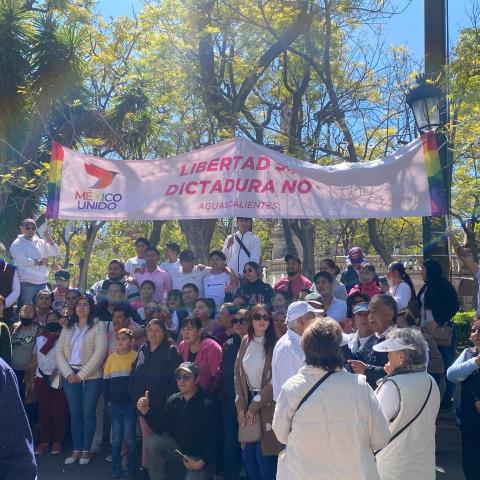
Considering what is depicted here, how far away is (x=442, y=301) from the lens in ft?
24.6

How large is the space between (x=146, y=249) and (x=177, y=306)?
149 centimetres

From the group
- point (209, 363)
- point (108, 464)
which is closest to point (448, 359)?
point (209, 363)

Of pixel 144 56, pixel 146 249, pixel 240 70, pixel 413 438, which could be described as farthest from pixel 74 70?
pixel 413 438

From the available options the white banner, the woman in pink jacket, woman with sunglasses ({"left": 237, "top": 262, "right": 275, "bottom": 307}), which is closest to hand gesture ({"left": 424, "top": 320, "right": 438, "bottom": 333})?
the white banner

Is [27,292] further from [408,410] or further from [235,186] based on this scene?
[408,410]

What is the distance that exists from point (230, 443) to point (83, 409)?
2.02 m

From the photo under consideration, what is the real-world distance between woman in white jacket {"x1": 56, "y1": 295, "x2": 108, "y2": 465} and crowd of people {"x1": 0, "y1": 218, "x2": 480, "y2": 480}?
0.6 inches

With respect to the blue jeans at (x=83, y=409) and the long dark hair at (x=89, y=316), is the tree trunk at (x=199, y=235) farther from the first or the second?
the blue jeans at (x=83, y=409)

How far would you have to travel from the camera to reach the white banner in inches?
287

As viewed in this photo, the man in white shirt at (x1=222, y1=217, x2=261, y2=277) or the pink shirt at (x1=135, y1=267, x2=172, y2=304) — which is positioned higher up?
the man in white shirt at (x1=222, y1=217, x2=261, y2=277)

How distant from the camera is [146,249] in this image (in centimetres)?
955

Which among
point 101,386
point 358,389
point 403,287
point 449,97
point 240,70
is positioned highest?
point 240,70

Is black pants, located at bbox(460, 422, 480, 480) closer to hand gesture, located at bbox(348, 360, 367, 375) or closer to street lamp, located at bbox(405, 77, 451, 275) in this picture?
hand gesture, located at bbox(348, 360, 367, 375)

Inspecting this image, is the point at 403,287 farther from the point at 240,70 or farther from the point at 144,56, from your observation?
the point at 144,56
